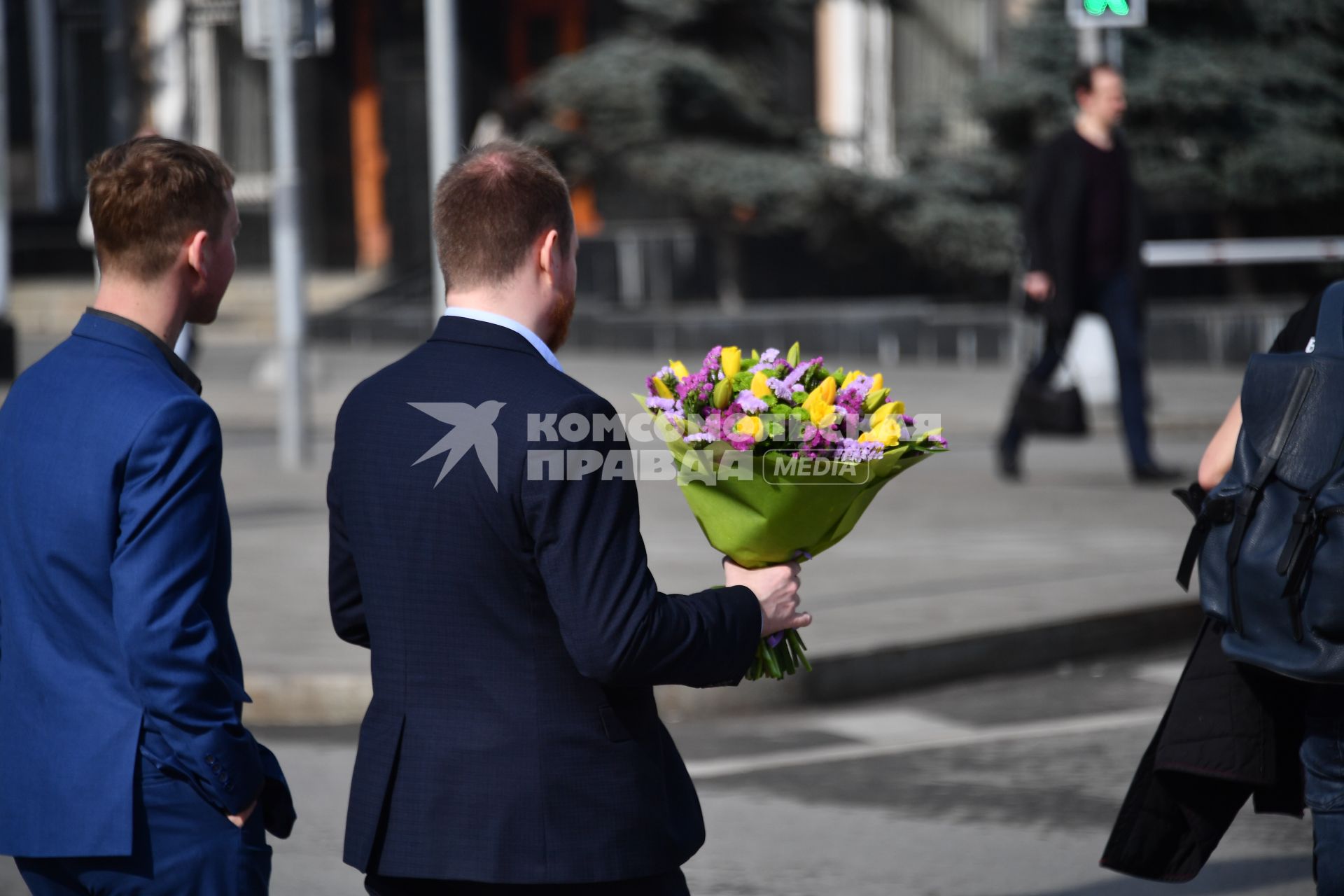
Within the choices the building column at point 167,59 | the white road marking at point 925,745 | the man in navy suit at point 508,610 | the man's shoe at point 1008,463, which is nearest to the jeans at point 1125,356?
the man's shoe at point 1008,463

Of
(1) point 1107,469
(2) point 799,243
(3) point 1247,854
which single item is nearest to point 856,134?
(2) point 799,243

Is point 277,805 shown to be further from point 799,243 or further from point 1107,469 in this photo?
point 799,243

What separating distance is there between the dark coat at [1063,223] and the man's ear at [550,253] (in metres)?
7.94

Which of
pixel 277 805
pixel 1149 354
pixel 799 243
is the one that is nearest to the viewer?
pixel 277 805

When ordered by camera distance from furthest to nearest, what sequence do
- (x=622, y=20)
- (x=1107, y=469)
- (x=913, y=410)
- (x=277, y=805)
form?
(x=622, y=20)
(x=913, y=410)
(x=1107, y=469)
(x=277, y=805)

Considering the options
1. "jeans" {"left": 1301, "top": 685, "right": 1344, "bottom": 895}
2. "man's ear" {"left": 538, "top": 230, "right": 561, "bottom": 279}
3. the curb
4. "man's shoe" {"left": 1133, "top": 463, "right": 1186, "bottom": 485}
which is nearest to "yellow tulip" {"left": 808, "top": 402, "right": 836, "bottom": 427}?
"man's ear" {"left": 538, "top": 230, "right": 561, "bottom": 279}

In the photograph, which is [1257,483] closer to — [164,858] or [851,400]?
[851,400]

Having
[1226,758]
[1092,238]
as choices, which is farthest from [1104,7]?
[1226,758]

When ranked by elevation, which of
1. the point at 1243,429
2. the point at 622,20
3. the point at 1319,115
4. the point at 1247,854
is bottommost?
the point at 1247,854

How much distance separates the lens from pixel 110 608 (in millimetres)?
2650

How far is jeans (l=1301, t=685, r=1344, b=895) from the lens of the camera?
342 cm

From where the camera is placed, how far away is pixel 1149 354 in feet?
60.6

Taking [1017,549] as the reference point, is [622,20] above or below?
above

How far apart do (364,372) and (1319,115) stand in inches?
378
